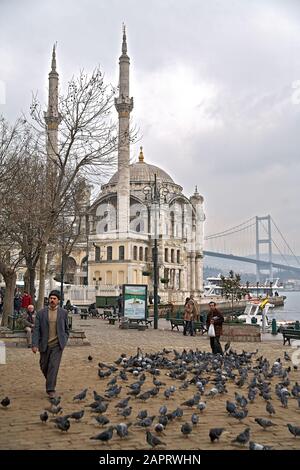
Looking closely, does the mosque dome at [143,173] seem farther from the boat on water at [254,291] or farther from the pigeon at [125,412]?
the pigeon at [125,412]

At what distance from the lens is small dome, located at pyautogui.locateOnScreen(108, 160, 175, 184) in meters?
68.6

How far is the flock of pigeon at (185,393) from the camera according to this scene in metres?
5.48

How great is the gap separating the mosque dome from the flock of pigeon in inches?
2259

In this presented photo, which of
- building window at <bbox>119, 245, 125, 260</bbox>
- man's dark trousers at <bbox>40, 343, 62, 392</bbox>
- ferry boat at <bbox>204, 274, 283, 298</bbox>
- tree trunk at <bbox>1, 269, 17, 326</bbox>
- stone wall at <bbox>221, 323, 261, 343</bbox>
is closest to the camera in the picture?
man's dark trousers at <bbox>40, 343, 62, 392</bbox>

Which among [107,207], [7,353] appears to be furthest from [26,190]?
[107,207]

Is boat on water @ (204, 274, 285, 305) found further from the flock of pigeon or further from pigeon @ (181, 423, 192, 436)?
pigeon @ (181, 423, 192, 436)

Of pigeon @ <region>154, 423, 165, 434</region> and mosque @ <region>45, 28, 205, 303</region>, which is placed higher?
mosque @ <region>45, 28, 205, 303</region>

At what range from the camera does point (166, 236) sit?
60062mm

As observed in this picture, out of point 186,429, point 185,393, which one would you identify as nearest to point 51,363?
point 185,393

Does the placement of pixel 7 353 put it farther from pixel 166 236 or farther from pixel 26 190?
pixel 166 236

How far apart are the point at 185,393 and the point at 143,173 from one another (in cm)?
6269

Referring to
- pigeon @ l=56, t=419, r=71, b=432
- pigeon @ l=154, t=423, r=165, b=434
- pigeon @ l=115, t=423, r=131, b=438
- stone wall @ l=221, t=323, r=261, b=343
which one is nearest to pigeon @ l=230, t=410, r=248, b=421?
pigeon @ l=154, t=423, r=165, b=434

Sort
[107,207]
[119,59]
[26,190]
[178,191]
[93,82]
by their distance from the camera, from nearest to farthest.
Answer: [93,82], [26,190], [119,59], [107,207], [178,191]
